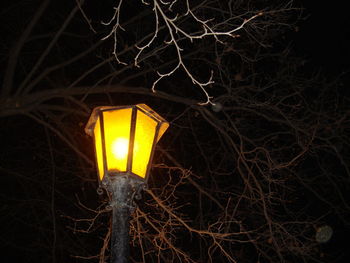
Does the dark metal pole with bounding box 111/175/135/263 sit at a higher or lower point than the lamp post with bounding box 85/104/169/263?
lower

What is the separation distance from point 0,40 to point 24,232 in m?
4.14

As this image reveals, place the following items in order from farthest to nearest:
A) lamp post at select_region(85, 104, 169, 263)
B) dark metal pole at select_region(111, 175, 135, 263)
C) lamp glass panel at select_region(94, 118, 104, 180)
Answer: lamp glass panel at select_region(94, 118, 104, 180)
lamp post at select_region(85, 104, 169, 263)
dark metal pole at select_region(111, 175, 135, 263)

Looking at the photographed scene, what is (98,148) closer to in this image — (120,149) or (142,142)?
(120,149)

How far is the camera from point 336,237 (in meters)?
12.4

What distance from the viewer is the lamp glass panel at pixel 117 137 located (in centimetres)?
338

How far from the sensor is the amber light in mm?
3377

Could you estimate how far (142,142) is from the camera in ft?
11.4

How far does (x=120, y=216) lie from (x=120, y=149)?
50cm

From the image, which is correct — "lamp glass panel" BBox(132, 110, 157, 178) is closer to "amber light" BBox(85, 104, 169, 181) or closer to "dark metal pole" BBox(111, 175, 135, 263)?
"amber light" BBox(85, 104, 169, 181)

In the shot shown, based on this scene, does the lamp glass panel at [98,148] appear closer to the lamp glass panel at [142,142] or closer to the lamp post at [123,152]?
the lamp post at [123,152]

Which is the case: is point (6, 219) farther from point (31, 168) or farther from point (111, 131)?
point (111, 131)

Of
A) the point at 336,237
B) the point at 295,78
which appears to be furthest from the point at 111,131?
the point at 336,237

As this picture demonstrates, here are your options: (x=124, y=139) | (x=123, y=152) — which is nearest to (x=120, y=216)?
(x=123, y=152)

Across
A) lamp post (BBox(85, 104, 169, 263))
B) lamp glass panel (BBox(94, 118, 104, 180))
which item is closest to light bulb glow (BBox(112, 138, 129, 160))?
lamp post (BBox(85, 104, 169, 263))
